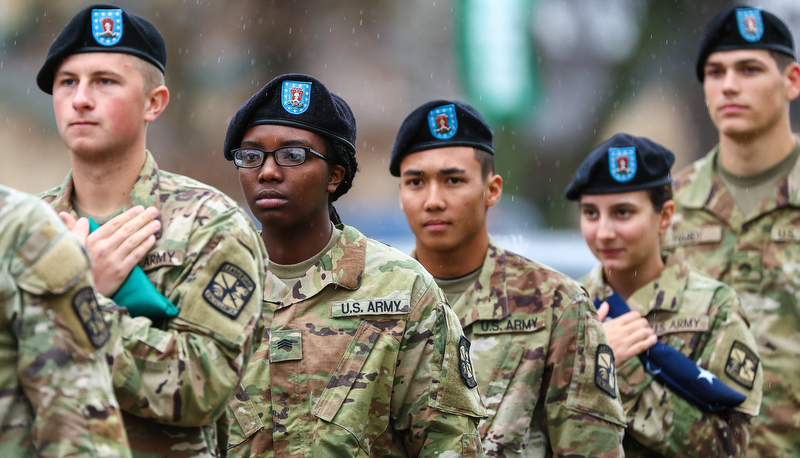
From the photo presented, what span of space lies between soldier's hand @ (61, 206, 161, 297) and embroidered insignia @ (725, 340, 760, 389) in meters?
2.85

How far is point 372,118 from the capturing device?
1088 cm

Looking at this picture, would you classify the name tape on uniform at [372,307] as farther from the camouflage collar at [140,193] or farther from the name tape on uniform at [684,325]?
the name tape on uniform at [684,325]

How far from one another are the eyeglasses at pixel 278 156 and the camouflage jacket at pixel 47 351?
1.41 meters

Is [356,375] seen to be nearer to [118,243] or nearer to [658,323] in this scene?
[118,243]

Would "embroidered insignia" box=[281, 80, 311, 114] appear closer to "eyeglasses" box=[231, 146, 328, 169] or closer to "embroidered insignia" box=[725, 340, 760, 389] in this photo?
"eyeglasses" box=[231, 146, 328, 169]

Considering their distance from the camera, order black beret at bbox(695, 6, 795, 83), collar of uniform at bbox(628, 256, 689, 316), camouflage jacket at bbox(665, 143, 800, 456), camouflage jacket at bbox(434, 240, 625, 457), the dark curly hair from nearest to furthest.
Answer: the dark curly hair
camouflage jacket at bbox(434, 240, 625, 457)
collar of uniform at bbox(628, 256, 689, 316)
camouflage jacket at bbox(665, 143, 800, 456)
black beret at bbox(695, 6, 795, 83)

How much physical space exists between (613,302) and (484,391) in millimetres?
972

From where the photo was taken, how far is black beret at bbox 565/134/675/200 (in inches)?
205

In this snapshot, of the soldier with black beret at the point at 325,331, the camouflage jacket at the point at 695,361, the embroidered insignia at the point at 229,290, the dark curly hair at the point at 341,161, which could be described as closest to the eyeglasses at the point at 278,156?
the soldier with black beret at the point at 325,331

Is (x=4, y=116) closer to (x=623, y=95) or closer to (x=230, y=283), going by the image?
(x=623, y=95)

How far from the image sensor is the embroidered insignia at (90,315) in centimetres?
240

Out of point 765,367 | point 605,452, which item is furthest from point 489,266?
point 765,367

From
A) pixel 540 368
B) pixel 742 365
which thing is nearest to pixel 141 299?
pixel 540 368

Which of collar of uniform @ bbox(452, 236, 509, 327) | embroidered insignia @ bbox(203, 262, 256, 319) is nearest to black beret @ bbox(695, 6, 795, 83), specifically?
collar of uniform @ bbox(452, 236, 509, 327)
